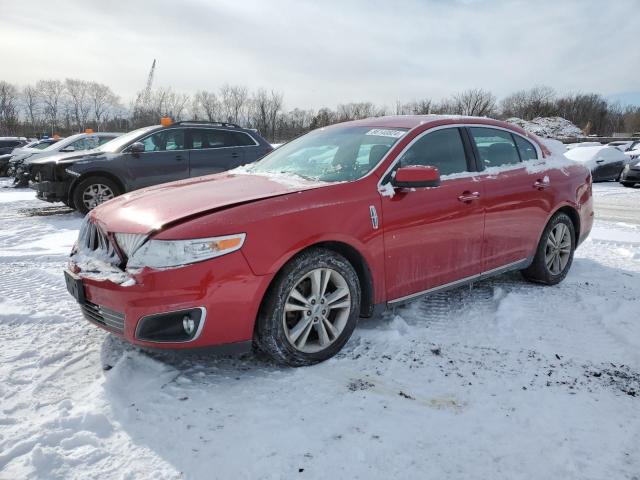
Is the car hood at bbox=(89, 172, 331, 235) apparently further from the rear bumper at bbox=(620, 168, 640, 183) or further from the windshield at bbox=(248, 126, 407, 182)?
the rear bumper at bbox=(620, 168, 640, 183)

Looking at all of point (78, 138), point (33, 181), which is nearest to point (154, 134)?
point (33, 181)

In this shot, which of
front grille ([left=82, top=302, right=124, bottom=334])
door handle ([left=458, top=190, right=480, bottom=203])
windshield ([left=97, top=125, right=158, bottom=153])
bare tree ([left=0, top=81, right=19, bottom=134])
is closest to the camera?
front grille ([left=82, top=302, right=124, bottom=334])

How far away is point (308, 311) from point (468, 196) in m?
1.68

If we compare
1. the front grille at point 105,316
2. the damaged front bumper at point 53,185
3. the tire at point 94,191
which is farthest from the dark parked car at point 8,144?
the front grille at point 105,316

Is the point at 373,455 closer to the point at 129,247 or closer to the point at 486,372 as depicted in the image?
the point at 486,372

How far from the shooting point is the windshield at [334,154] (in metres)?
3.50

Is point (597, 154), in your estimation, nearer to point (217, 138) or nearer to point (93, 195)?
point (217, 138)

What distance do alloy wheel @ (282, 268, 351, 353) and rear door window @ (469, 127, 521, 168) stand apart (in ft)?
6.18

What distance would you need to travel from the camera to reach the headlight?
8.60 feet

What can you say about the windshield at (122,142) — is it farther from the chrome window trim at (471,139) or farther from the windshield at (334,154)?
the chrome window trim at (471,139)

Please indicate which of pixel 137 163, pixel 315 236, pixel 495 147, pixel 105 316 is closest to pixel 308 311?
pixel 315 236

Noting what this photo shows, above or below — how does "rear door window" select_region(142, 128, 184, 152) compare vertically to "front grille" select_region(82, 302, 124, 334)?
above

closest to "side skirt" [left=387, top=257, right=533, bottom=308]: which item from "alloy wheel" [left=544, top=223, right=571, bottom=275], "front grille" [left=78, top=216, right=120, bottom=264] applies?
"alloy wheel" [left=544, top=223, right=571, bottom=275]

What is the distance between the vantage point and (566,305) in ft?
13.9
